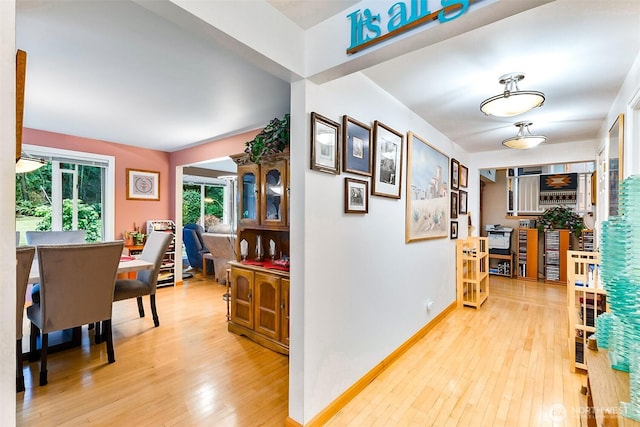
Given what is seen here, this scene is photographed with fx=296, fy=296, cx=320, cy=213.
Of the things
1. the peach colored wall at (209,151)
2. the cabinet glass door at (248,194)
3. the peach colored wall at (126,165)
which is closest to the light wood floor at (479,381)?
the cabinet glass door at (248,194)

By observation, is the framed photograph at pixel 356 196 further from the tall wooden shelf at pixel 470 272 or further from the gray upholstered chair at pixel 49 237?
the gray upholstered chair at pixel 49 237

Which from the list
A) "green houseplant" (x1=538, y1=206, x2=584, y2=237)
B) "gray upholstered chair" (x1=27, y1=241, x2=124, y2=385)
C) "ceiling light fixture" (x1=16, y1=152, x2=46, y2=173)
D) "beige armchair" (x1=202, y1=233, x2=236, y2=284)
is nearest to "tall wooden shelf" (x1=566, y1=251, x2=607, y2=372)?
"gray upholstered chair" (x1=27, y1=241, x2=124, y2=385)

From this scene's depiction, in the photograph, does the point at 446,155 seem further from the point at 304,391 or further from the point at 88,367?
the point at 88,367

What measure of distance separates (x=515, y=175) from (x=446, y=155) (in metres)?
3.88

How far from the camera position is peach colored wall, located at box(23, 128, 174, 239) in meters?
4.11

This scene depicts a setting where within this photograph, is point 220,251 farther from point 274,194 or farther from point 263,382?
point 263,382

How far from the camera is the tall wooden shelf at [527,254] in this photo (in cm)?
596

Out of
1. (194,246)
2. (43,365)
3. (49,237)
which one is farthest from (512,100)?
(194,246)

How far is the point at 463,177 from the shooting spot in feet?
14.9

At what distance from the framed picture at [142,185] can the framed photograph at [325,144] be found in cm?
434

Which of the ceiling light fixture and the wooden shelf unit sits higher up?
the ceiling light fixture

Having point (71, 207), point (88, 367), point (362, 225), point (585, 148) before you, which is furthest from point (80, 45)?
point (585, 148)

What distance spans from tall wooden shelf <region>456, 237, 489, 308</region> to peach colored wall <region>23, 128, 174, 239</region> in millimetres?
4850

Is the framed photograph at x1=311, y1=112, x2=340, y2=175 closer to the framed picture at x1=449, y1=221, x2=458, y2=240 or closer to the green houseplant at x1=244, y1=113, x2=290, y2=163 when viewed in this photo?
the green houseplant at x1=244, y1=113, x2=290, y2=163
